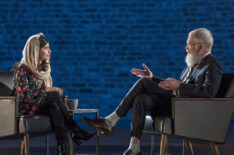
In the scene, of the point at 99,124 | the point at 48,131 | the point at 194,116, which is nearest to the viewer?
the point at 194,116

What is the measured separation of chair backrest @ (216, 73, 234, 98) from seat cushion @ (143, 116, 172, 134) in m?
0.55

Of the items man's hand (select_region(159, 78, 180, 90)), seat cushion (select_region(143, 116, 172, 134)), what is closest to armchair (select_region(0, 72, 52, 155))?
seat cushion (select_region(143, 116, 172, 134))

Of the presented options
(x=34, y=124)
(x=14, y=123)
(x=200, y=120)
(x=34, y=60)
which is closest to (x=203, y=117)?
(x=200, y=120)

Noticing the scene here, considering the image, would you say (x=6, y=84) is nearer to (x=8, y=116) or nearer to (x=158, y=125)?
(x=8, y=116)

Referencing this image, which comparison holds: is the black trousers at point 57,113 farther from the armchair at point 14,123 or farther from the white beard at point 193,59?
the white beard at point 193,59

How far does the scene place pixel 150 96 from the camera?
3309mm

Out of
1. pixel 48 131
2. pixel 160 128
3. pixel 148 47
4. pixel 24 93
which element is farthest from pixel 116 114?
pixel 148 47

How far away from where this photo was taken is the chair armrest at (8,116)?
317 cm

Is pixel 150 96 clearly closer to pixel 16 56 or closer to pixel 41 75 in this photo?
pixel 41 75

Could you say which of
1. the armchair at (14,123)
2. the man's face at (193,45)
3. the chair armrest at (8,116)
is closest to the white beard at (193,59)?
the man's face at (193,45)

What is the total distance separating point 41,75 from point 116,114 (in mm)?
810

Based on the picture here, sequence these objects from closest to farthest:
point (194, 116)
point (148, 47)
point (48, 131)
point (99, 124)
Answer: point (194, 116), point (99, 124), point (48, 131), point (148, 47)

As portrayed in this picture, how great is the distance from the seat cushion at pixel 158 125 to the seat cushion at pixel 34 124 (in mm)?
822

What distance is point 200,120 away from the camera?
9.69 feet
